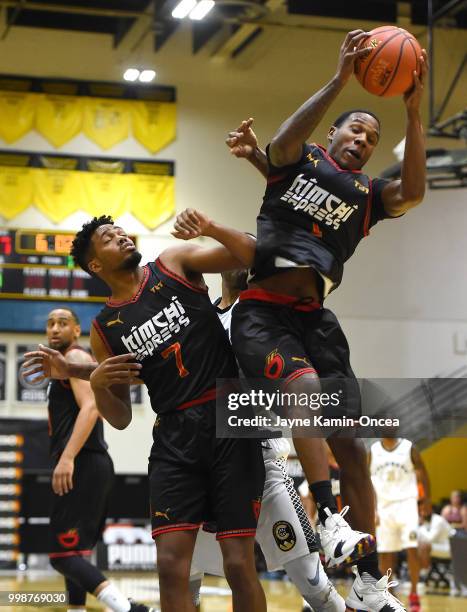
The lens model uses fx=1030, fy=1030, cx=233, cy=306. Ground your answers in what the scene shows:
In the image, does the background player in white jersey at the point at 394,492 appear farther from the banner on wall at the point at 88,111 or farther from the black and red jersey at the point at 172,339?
the banner on wall at the point at 88,111

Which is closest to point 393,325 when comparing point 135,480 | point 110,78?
point 135,480

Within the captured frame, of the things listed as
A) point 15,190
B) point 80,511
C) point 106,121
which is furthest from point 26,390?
point 80,511

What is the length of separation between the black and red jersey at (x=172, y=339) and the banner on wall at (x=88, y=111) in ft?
37.8

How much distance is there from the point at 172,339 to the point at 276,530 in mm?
1265

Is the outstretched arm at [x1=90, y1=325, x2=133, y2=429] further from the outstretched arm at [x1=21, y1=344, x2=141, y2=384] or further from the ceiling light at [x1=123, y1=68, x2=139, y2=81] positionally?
the ceiling light at [x1=123, y1=68, x2=139, y2=81]

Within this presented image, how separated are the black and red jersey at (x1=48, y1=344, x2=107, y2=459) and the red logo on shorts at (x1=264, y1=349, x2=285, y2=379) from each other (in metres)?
3.21

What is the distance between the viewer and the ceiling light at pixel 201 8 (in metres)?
13.1

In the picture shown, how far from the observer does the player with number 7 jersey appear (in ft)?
15.1

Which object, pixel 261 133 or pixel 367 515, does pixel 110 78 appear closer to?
pixel 261 133

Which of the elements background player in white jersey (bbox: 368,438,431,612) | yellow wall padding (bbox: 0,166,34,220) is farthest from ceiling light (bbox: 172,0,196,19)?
background player in white jersey (bbox: 368,438,431,612)

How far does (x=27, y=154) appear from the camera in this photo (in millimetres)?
15766

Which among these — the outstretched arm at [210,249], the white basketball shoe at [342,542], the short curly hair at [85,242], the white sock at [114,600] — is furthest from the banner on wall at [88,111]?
the white basketball shoe at [342,542]

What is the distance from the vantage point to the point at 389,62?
182 inches

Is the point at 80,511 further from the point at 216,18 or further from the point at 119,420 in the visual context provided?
the point at 216,18
